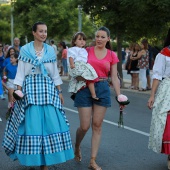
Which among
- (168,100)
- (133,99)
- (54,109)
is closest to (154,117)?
(168,100)

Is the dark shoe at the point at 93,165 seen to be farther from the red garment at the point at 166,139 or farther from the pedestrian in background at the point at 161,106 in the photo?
the red garment at the point at 166,139

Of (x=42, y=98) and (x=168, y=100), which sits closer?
(x=42, y=98)

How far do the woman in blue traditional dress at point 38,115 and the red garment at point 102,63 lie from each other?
19.0 inches

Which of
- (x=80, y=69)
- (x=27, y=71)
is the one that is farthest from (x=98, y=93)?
(x=27, y=71)

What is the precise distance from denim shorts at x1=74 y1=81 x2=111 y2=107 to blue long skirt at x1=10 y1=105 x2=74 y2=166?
0.47 meters

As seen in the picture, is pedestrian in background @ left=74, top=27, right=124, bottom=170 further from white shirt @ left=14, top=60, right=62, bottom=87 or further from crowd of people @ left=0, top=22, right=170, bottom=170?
white shirt @ left=14, top=60, right=62, bottom=87

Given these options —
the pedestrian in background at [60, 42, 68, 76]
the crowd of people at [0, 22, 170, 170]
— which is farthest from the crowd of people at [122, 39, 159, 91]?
the crowd of people at [0, 22, 170, 170]

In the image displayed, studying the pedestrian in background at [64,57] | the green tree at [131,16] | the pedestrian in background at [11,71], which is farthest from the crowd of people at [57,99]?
the pedestrian in background at [64,57]

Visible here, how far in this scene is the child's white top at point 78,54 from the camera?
6254mm

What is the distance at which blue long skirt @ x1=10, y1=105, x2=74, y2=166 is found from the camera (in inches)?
225

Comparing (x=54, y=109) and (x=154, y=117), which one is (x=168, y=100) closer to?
(x=154, y=117)

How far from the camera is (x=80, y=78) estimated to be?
6250 mm

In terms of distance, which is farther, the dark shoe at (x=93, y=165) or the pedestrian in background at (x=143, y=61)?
the pedestrian in background at (x=143, y=61)

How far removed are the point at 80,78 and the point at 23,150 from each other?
118cm
